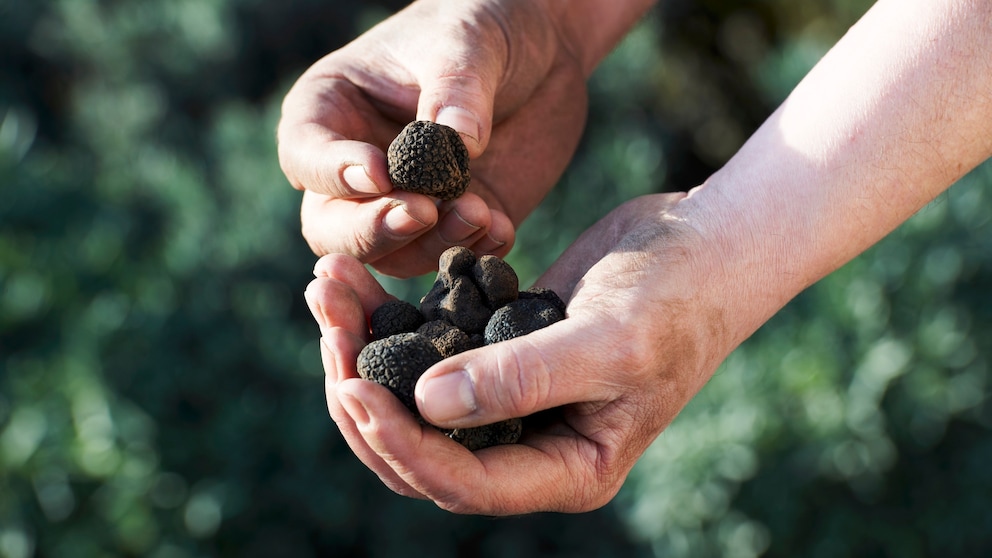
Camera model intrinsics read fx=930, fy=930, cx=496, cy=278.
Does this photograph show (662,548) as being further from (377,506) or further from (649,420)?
(649,420)

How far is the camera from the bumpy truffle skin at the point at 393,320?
2.52 metres

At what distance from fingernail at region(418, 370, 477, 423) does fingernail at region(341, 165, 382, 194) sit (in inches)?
30.0

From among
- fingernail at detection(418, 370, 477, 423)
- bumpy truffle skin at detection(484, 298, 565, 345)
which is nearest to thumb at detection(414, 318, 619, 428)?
fingernail at detection(418, 370, 477, 423)

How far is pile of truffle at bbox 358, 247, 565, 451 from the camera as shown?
2227 millimetres

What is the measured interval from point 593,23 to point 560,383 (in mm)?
1966

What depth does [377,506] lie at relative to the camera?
4.39 meters

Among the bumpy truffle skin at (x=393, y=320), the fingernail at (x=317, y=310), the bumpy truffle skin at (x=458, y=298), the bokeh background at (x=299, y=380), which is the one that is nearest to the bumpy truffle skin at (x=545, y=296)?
the bumpy truffle skin at (x=458, y=298)

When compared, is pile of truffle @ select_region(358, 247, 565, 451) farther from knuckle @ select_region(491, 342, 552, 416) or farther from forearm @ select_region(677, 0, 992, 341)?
forearm @ select_region(677, 0, 992, 341)

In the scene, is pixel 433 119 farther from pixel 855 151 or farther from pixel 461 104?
pixel 855 151

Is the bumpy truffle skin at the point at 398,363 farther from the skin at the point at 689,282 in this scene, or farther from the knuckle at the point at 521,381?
the knuckle at the point at 521,381

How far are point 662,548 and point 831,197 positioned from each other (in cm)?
209

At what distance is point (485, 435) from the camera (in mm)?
2295

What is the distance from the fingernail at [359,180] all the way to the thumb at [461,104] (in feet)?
0.87

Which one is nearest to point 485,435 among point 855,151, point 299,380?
point 855,151
